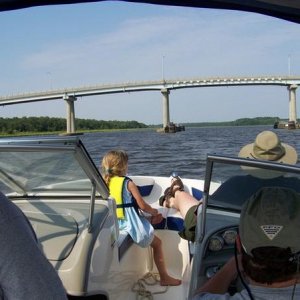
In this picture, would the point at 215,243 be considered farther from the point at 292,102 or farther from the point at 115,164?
the point at 292,102

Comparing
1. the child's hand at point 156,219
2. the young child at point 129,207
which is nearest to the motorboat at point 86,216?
the young child at point 129,207

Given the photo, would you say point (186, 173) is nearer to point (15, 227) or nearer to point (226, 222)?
point (226, 222)

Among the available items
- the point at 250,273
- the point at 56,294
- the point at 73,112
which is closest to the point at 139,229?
the point at 250,273

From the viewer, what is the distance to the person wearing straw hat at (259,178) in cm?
192

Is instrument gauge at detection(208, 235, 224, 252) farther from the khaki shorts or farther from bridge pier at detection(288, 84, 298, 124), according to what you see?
bridge pier at detection(288, 84, 298, 124)

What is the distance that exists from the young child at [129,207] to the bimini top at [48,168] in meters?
0.71

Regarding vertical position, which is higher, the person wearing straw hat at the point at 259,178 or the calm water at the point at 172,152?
the person wearing straw hat at the point at 259,178

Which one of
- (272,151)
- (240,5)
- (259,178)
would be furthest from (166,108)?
(240,5)

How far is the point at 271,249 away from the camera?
1.21 metres

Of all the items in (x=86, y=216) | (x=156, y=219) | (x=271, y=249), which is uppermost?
(x=271, y=249)

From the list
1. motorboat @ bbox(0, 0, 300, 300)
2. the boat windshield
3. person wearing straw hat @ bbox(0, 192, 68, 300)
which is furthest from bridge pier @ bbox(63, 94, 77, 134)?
person wearing straw hat @ bbox(0, 192, 68, 300)

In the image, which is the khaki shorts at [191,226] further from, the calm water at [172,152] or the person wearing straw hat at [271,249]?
A: the person wearing straw hat at [271,249]

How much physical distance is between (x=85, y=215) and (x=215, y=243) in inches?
30.9

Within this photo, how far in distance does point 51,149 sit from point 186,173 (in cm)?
1075
